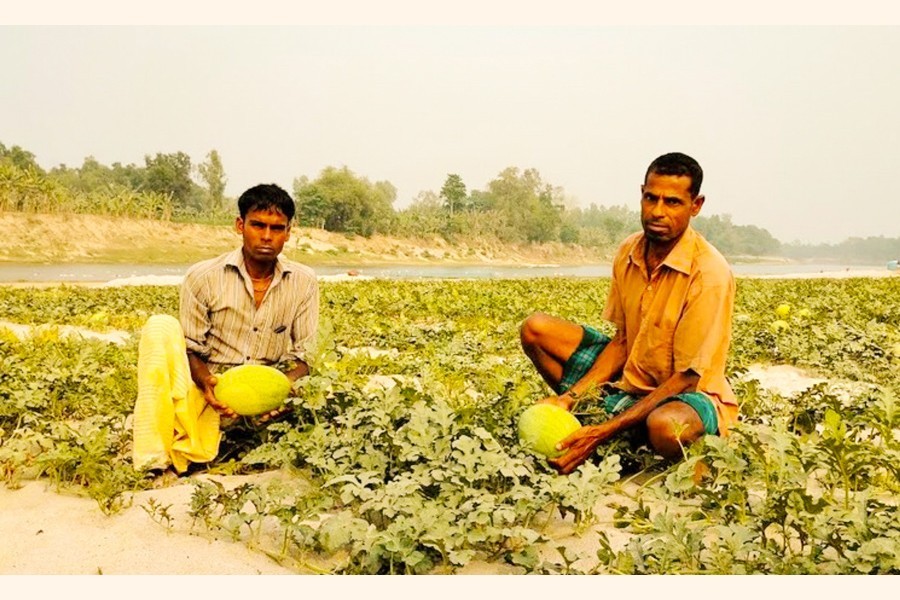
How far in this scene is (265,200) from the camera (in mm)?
3846

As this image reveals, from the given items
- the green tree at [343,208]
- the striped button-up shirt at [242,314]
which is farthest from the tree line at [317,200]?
the striped button-up shirt at [242,314]

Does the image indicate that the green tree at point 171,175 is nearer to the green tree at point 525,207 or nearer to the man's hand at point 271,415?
the green tree at point 525,207

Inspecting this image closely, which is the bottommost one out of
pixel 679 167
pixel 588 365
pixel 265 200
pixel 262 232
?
pixel 588 365

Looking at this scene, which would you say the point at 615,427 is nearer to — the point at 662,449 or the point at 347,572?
the point at 662,449

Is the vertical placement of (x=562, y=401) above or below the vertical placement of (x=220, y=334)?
below

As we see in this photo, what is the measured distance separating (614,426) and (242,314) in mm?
2029

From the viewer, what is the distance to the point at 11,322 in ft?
34.4

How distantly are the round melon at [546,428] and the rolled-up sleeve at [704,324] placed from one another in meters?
0.66

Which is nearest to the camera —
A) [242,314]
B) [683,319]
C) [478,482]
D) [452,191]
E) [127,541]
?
[127,541]

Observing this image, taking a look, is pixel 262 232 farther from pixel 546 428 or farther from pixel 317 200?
pixel 317 200

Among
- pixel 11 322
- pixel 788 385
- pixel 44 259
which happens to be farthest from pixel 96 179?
pixel 788 385

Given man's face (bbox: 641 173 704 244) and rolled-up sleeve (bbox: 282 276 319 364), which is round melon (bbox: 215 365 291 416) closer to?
rolled-up sleeve (bbox: 282 276 319 364)

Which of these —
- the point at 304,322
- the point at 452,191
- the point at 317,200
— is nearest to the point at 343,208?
the point at 317,200

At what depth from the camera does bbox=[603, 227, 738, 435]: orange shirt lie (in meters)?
3.53
